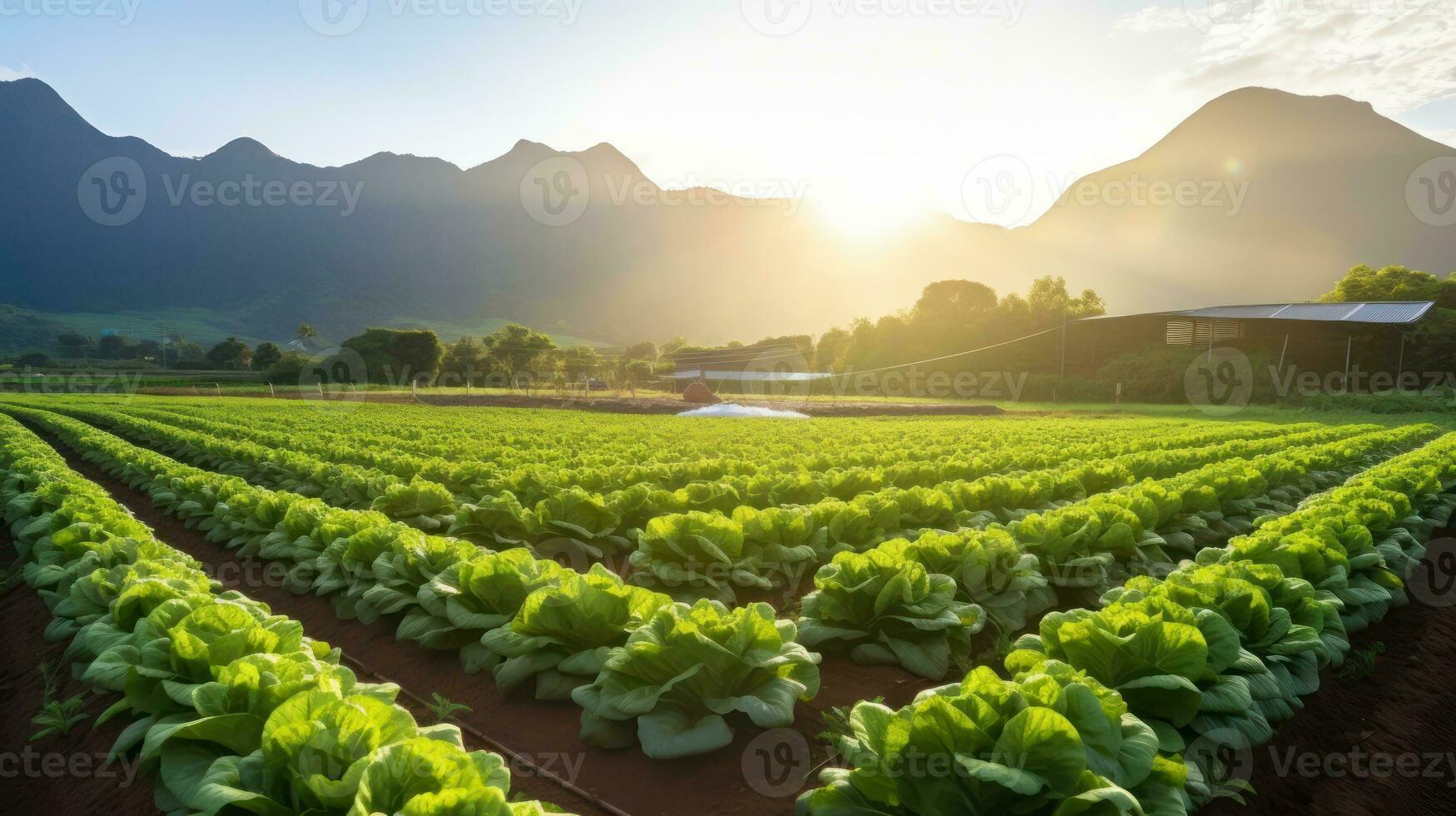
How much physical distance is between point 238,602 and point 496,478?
520 cm

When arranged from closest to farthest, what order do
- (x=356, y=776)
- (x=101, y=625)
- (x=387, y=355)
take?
1. (x=356, y=776)
2. (x=101, y=625)
3. (x=387, y=355)

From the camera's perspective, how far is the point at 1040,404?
→ 51.3 meters

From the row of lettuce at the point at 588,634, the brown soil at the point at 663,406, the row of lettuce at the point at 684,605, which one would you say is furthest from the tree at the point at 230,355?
the row of lettuce at the point at 588,634

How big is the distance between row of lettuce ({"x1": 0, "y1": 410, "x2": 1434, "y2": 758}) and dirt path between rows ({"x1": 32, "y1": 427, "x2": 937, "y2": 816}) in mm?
168

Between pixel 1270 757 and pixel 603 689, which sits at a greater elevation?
pixel 603 689

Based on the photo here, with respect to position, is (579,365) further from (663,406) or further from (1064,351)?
(1064,351)

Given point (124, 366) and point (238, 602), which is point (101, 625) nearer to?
point (238, 602)

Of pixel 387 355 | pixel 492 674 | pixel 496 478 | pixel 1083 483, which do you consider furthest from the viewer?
pixel 387 355

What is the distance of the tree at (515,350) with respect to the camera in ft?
306

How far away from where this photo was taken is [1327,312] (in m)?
44.9

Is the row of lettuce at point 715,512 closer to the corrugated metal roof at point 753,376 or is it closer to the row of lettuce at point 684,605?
the row of lettuce at point 684,605

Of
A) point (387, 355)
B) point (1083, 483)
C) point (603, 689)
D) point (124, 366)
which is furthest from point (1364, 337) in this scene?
point (124, 366)

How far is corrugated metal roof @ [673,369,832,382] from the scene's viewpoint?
290 ft

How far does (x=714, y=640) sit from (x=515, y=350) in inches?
3841
